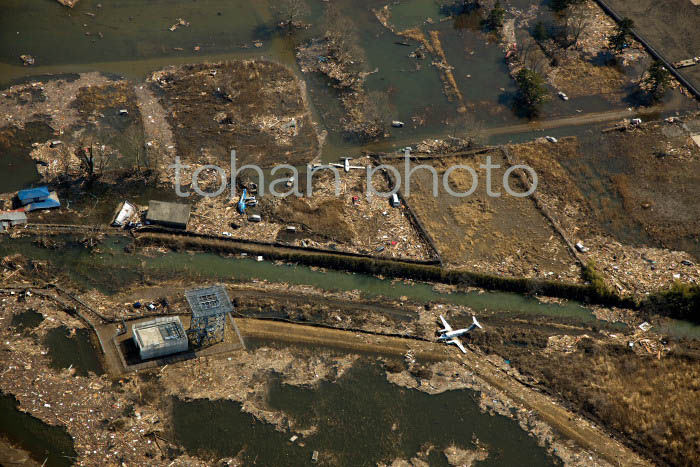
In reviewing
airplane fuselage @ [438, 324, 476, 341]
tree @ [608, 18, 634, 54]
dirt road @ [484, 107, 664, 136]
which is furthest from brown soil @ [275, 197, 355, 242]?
tree @ [608, 18, 634, 54]

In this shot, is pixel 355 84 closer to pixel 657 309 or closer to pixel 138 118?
pixel 138 118

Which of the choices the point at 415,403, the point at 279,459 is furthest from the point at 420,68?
the point at 279,459

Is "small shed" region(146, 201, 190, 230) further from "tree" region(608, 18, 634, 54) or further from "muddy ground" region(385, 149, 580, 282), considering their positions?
"tree" region(608, 18, 634, 54)

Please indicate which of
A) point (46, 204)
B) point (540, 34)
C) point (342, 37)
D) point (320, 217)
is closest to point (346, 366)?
point (320, 217)

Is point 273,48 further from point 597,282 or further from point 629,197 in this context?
point 597,282

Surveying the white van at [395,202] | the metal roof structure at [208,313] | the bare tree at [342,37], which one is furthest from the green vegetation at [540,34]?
the metal roof structure at [208,313]
